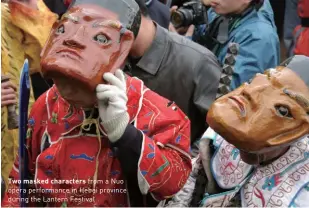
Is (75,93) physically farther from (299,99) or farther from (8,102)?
(8,102)

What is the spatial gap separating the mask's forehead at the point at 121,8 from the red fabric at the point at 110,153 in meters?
0.19

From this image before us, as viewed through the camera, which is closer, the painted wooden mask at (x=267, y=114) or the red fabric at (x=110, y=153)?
the painted wooden mask at (x=267, y=114)

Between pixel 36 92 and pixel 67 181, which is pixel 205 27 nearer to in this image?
pixel 36 92

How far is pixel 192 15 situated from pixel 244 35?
13.8 inches

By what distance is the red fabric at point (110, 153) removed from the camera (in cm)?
177

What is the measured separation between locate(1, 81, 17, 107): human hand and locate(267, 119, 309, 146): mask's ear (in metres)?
1.21

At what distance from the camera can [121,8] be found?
1811mm

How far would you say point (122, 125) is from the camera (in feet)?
5.56

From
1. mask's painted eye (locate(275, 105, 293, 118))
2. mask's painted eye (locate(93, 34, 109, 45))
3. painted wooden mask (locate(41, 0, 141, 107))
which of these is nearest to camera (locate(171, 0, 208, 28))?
painted wooden mask (locate(41, 0, 141, 107))

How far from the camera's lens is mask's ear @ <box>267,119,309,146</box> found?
5.44 ft

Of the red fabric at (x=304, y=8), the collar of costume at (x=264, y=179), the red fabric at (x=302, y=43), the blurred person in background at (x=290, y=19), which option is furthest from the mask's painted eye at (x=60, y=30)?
the blurred person in background at (x=290, y=19)

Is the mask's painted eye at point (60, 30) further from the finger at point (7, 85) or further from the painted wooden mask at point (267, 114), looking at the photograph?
the finger at point (7, 85)

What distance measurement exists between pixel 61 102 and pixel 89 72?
248 mm

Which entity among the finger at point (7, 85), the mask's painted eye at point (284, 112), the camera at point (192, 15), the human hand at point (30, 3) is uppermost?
the mask's painted eye at point (284, 112)
